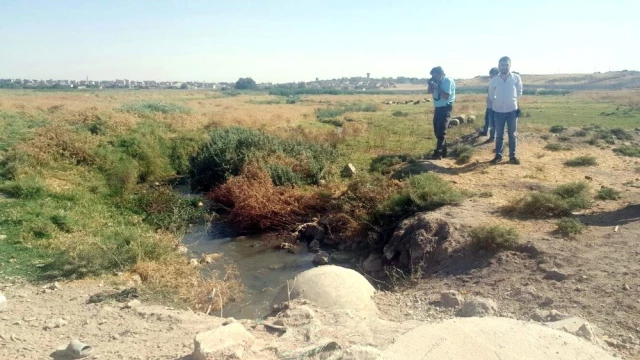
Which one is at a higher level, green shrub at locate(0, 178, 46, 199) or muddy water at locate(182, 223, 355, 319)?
green shrub at locate(0, 178, 46, 199)

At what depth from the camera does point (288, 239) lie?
10.1m

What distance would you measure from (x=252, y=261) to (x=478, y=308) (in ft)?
16.6

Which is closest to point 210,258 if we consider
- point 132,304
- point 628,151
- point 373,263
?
point 373,263

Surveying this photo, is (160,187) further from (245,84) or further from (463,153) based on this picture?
(245,84)

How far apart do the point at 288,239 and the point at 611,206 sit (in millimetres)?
5520

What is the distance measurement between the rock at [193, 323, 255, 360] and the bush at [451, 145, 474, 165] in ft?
26.2

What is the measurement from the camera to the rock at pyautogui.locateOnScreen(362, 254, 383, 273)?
8227mm

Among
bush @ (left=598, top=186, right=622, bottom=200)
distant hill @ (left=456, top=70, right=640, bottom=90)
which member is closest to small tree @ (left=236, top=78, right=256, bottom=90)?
distant hill @ (left=456, top=70, right=640, bottom=90)

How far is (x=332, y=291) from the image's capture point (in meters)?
5.61

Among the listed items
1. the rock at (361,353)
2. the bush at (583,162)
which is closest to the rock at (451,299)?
the rock at (361,353)

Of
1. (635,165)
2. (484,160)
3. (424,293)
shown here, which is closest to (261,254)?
(424,293)

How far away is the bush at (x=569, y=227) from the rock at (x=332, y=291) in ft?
8.66

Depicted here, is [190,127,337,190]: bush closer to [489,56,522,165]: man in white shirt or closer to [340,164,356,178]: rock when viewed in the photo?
[340,164,356,178]: rock

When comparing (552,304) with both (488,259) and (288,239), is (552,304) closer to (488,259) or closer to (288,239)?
(488,259)
